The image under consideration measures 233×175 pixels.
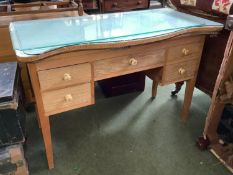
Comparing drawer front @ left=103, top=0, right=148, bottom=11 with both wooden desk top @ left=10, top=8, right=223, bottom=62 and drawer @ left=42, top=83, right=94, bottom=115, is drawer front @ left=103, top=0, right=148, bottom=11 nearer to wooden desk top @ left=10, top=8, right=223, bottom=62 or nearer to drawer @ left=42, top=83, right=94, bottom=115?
wooden desk top @ left=10, top=8, right=223, bottom=62

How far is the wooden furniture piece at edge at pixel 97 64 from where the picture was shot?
0.97 m

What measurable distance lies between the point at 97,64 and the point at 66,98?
0.22 metres

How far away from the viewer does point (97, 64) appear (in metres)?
1.08

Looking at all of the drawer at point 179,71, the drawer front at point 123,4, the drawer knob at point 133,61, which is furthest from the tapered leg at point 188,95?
the drawer front at point 123,4

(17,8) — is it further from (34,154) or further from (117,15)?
(34,154)

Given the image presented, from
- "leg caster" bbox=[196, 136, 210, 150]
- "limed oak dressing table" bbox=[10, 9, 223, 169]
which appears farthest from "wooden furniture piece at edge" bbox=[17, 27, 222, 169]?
"leg caster" bbox=[196, 136, 210, 150]

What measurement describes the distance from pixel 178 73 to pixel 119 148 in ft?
1.92

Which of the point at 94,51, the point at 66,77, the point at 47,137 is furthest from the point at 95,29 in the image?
the point at 47,137

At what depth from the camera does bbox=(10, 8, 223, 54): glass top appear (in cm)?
97

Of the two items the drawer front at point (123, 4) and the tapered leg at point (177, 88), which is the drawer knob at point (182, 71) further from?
the drawer front at point (123, 4)

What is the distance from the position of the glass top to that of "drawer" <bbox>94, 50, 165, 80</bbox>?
116 mm

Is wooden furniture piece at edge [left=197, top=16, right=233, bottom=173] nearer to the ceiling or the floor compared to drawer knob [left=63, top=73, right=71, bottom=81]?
nearer to the floor

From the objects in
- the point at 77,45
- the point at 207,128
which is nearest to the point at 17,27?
the point at 77,45

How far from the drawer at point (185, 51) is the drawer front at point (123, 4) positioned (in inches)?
47.8
